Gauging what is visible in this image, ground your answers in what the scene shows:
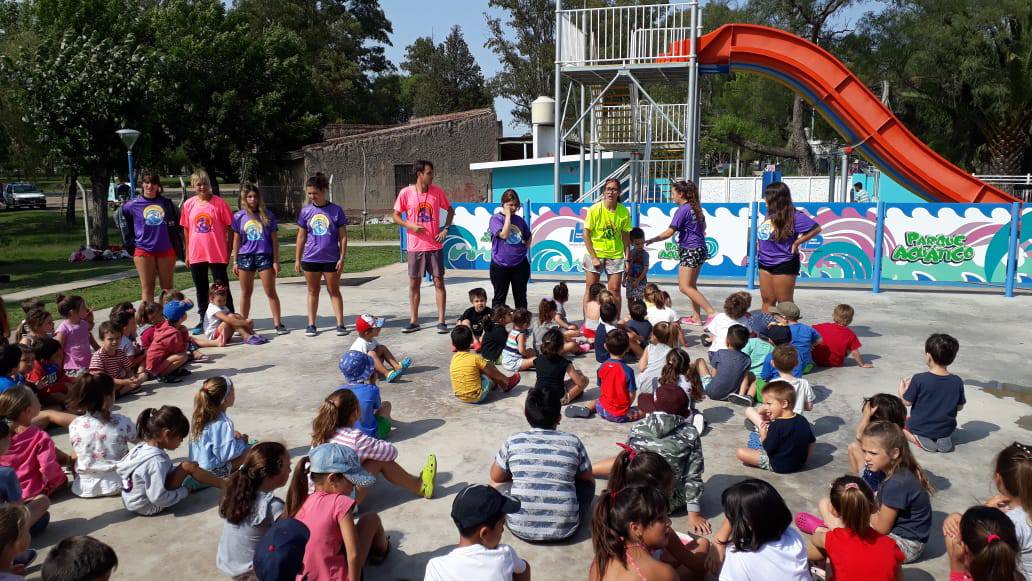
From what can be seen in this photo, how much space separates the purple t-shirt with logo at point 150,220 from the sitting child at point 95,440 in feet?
14.8

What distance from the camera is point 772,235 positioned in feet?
25.1

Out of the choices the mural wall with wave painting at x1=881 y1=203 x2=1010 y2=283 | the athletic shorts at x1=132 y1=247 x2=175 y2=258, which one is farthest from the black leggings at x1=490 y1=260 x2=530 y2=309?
the mural wall with wave painting at x1=881 y1=203 x2=1010 y2=283

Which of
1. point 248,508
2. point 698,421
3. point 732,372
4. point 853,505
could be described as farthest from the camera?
point 732,372

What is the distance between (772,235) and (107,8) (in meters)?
25.6

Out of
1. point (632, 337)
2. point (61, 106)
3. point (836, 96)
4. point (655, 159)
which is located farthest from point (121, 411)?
point (61, 106)

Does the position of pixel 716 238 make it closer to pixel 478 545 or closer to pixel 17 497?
pixel 478 545

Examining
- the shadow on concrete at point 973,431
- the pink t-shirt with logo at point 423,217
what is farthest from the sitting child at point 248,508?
the pink t-shirt with logo at point 423,217

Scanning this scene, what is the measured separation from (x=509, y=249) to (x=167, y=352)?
367 centimetres

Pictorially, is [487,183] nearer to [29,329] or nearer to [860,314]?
[860,314]

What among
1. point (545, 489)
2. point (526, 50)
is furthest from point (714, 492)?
point (526, 50)

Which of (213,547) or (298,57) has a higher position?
(298,57)

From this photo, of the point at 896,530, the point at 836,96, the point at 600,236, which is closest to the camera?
the point at 896,530

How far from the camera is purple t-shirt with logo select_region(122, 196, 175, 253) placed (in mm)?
8551

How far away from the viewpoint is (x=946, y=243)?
11578mm
